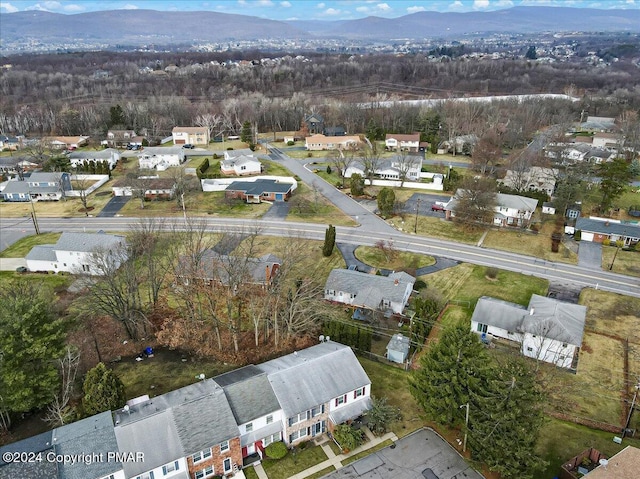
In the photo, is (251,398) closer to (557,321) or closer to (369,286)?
(369,286)

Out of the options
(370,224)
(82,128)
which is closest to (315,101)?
(82,128)

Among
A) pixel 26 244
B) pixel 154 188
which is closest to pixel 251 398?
pixel 26 244

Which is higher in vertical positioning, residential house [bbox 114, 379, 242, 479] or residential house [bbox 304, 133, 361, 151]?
residential house [bbox 304, 133, 361, 151]

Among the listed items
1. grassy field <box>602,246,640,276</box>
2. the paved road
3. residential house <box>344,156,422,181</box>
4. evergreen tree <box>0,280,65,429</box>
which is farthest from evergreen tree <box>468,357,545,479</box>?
residential house <box>344,156,422,181</box>

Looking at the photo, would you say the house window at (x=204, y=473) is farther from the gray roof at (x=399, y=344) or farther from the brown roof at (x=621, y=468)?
the brown roof at (x=621, y=468)

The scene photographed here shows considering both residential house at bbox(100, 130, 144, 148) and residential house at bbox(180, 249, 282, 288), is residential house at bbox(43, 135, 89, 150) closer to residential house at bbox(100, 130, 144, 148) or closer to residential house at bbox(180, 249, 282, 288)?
residential house at bbox(100, 130, 144, 148)

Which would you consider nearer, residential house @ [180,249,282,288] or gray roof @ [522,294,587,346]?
gray roof @ [522,294,587,346]
